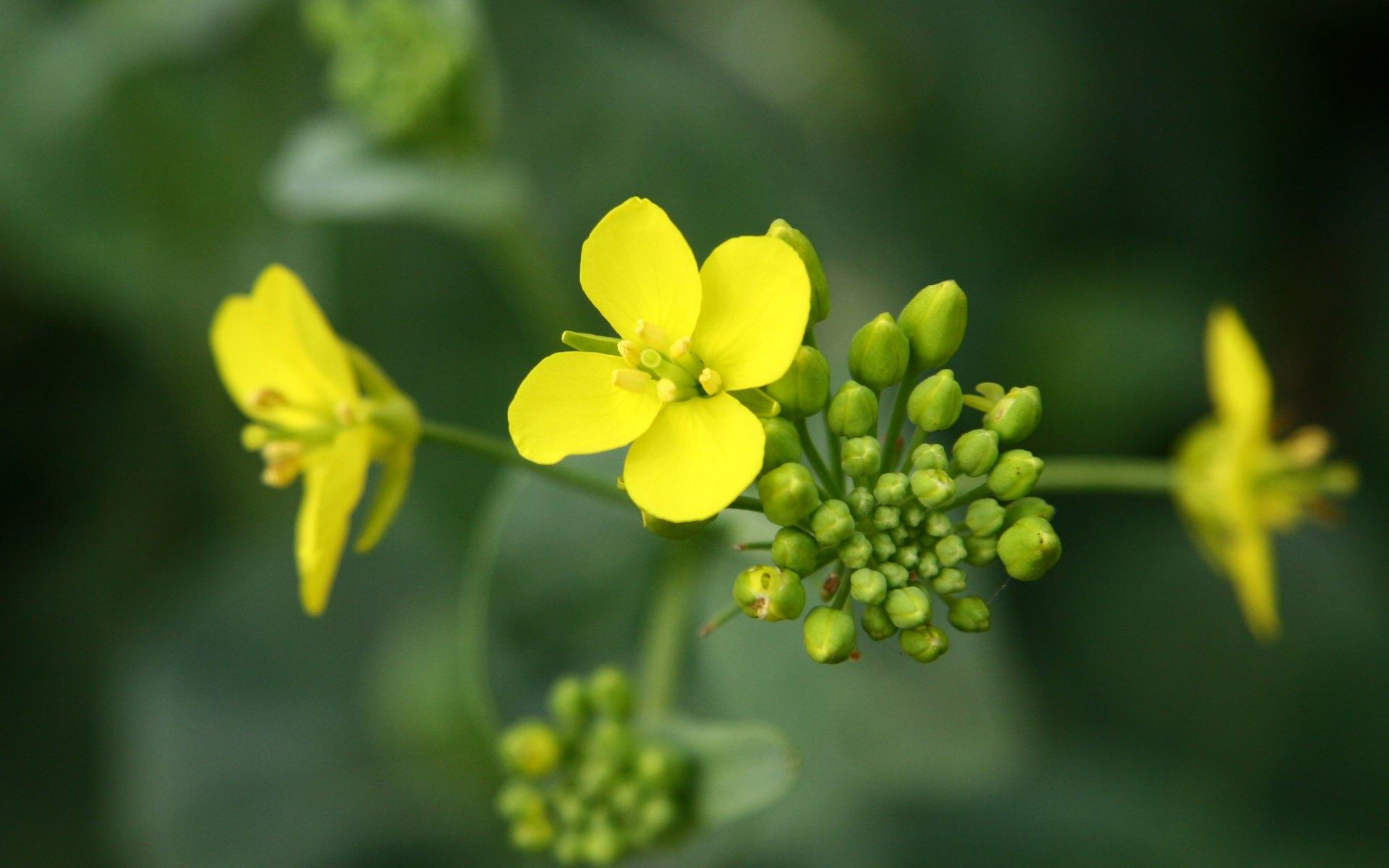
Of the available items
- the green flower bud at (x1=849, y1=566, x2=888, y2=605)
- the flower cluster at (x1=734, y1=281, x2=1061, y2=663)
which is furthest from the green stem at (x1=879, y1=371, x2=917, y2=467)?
the green flower bud at (x1=849, y1=566, x2=888, y2=605)

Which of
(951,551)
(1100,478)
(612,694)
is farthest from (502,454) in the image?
(1100,478)

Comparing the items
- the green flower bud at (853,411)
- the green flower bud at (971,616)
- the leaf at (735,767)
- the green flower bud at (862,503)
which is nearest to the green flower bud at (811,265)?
the green flower bud at (853,411)

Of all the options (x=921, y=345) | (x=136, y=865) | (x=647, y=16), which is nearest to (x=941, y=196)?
(x=647, y=16)

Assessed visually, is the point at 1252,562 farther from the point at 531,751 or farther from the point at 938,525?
the point at 531,751

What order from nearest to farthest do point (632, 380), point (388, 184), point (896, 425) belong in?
1. point (632, 380)
2. point (896, 425)
3. point (388, 184)

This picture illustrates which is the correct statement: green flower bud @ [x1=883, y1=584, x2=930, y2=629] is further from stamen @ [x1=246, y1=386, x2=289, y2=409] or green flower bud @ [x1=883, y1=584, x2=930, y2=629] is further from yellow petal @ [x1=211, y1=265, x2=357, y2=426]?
stamen @ [x1=246, y1=386, x2=289, y2=409]

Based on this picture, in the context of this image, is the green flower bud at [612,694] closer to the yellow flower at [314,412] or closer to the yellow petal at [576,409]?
the yellow flower at [314,412]

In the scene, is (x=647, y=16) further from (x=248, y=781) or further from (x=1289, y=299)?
(x=248, y=781)
